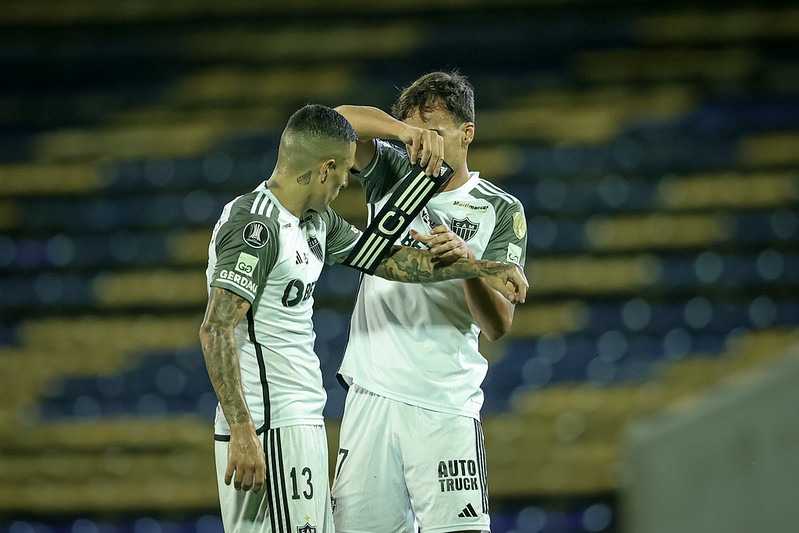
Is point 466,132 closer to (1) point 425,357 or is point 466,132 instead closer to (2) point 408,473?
(1) point 425,357

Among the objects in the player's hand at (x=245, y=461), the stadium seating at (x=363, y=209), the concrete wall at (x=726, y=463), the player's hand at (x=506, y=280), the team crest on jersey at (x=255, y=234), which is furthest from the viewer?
the stadium seating at (x=363, y=209)

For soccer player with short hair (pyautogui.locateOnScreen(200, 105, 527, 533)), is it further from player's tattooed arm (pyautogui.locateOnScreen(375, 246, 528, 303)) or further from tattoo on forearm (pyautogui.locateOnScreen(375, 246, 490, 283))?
tattoo on forearm (pyautogui.locateOnScreen(375, 246, 490, 283))

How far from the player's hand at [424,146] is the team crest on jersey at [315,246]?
0.36m

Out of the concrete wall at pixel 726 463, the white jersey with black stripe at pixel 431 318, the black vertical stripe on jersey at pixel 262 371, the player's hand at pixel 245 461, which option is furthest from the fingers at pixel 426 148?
→ the concrete wall at pixel 726 463

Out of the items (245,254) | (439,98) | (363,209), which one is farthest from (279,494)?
(363,209)

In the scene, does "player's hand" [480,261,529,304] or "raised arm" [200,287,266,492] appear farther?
"player's hand" [480,261,529,304]

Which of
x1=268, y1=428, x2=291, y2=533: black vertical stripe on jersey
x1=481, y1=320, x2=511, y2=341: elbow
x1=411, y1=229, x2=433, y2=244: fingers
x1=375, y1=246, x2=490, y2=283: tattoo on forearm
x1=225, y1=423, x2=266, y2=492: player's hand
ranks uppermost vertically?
x1=411, y1=229, x2=433, y2=244: fingers

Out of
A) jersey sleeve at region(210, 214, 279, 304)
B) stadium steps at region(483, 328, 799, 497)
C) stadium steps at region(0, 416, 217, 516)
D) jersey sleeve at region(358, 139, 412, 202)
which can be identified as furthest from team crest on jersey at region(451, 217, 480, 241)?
stadium steps at region(0, 416, 217, 516)

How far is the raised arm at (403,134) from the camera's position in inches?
121

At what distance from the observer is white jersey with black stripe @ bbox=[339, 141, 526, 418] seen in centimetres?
331

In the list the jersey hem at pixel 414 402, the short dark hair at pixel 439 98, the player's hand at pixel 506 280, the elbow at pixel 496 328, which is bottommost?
the jersey hem at pixel 414 402

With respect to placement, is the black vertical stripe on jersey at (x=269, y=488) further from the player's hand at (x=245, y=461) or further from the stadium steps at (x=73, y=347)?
the stadium steps at (x=73, y=347)

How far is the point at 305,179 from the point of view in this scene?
2893mm

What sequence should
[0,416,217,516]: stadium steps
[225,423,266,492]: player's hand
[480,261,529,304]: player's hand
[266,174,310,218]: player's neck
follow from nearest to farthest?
[225,423,266,492]: player's hand, [266,174,310,218]: player's neck, [480,261,529,304]: player's hand, [0,416,217,516]: stadium steps
